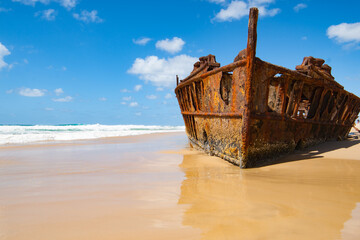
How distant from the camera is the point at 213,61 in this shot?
19.0ft

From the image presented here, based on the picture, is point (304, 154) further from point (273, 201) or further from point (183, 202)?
point (183, 202)

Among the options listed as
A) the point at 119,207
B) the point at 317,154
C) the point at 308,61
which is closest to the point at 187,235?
the point at 119,207

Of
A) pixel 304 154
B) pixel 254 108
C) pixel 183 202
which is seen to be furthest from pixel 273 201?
pixel 304 154

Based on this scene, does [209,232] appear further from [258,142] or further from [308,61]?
[308,61]

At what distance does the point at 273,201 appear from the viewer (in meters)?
2.34

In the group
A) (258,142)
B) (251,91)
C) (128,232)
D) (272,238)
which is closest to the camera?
(272,238)

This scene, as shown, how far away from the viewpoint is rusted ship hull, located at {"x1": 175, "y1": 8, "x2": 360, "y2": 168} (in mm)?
3924

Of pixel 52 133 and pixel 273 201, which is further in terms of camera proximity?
pixel 52 133

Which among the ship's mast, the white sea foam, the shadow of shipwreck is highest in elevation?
the ship's mast

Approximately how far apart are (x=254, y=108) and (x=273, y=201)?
195 centimetres

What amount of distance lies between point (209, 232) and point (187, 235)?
0.16 m

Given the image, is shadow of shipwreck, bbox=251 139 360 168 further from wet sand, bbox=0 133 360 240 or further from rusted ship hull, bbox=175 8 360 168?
wet sand, bbox=0 133 360 240

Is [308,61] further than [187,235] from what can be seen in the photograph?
Yes

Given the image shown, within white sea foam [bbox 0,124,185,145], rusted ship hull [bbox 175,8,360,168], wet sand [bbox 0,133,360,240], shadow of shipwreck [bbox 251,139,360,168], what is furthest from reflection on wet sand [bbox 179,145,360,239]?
white sea foam [bbox 0,124,185,145]
